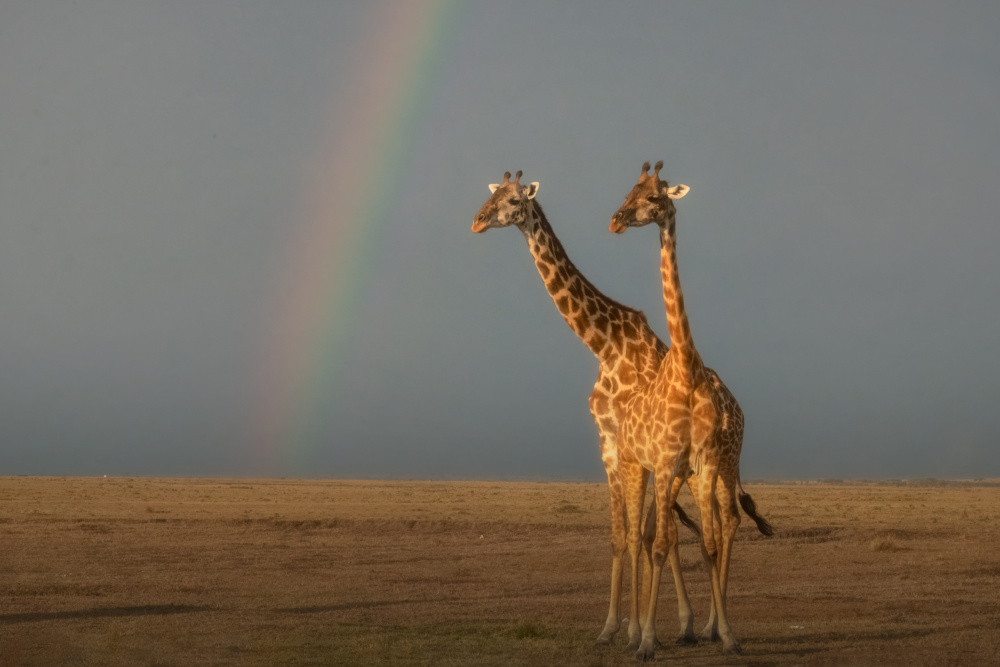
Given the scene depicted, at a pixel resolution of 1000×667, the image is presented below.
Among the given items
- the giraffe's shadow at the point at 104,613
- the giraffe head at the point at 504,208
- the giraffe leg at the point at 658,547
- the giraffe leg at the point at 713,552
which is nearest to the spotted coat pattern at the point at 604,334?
the giraffe head at the point at 504,208

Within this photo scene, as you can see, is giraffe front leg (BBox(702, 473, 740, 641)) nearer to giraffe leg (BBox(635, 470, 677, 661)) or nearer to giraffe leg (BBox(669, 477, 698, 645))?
giraffe leg (BBox(669, 477, 698, 645))

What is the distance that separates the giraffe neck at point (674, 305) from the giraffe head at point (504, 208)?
2051 millimetres

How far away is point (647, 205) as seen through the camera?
11477mm

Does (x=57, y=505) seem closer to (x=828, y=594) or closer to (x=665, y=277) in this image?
(x=828, y=594)

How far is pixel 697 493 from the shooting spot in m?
11.7

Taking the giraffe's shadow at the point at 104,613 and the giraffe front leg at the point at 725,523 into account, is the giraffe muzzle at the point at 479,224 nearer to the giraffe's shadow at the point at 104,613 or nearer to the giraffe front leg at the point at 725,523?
the giraffe front leg at the point at 725,523

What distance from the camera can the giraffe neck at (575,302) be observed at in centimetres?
1352

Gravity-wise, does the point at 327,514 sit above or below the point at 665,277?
below

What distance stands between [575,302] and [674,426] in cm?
285

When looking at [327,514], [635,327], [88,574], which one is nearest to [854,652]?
[635,327]

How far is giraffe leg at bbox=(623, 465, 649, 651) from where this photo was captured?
11.8 metres

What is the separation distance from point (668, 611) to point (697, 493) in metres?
4.67

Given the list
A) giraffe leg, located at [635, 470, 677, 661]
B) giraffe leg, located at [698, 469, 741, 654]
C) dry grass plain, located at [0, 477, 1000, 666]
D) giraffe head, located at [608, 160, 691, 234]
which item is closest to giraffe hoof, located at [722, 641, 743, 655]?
giraffe leg, located at [698, 469, 741, 654]

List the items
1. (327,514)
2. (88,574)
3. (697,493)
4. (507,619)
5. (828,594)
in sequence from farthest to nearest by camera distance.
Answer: (327,514) → (88,574) → (828,594) → (507,619) → (697,493)
